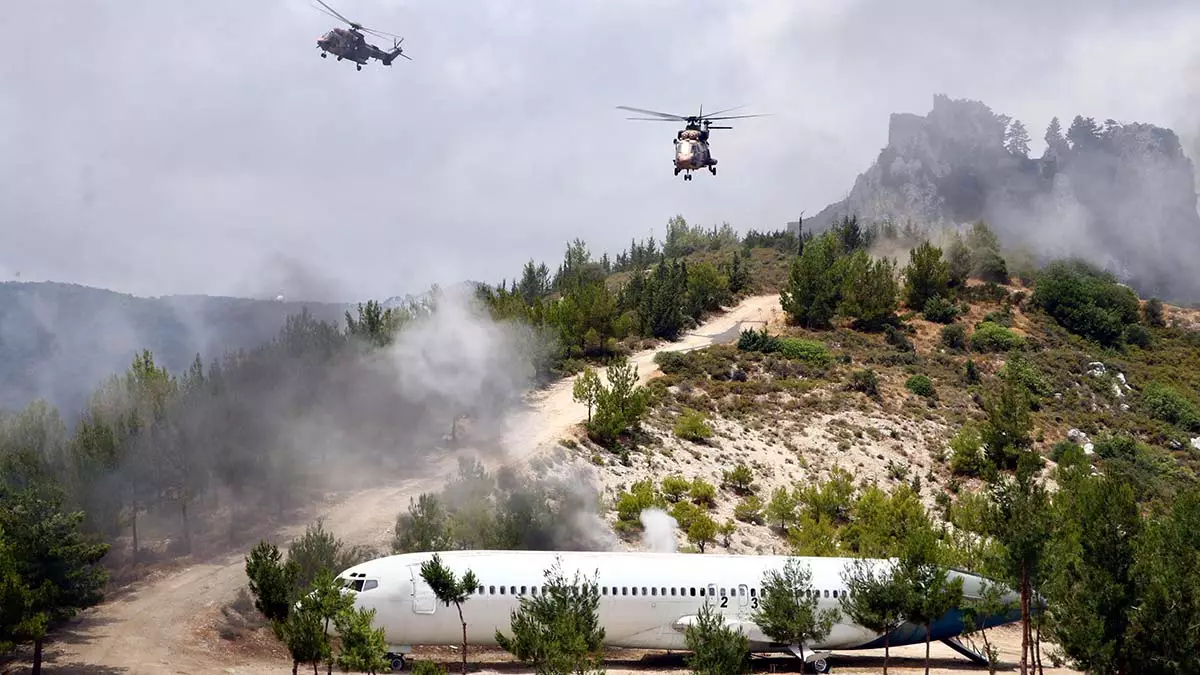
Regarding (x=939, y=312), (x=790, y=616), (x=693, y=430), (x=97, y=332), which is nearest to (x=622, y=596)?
(x=790, y=616)

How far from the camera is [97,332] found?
6869 centimetres

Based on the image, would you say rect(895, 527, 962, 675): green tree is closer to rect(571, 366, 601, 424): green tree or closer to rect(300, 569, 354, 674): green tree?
rect(300, 569, 354, 674): green tree

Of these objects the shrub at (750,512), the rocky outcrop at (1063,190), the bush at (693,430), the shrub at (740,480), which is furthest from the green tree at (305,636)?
the rocky outcrop at (1063,190)

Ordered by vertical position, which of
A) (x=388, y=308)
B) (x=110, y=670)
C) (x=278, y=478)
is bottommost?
(x=110, y=670)

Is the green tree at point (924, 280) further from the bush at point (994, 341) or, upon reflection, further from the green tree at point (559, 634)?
the green tree at point (559, 634)

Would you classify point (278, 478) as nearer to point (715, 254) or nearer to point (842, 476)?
point (842, 476)

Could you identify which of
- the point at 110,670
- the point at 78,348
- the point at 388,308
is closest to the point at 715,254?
the point at 388,308

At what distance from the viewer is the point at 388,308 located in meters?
72.3

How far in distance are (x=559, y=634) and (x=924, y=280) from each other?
90.6 meters

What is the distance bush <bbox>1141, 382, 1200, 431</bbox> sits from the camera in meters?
84.9

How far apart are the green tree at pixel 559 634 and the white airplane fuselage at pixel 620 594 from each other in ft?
17.0

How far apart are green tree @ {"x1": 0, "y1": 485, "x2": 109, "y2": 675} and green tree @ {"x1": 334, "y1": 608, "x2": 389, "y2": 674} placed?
964cm

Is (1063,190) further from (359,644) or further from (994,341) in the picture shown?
(359,644)

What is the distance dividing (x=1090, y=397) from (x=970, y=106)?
123 metres
